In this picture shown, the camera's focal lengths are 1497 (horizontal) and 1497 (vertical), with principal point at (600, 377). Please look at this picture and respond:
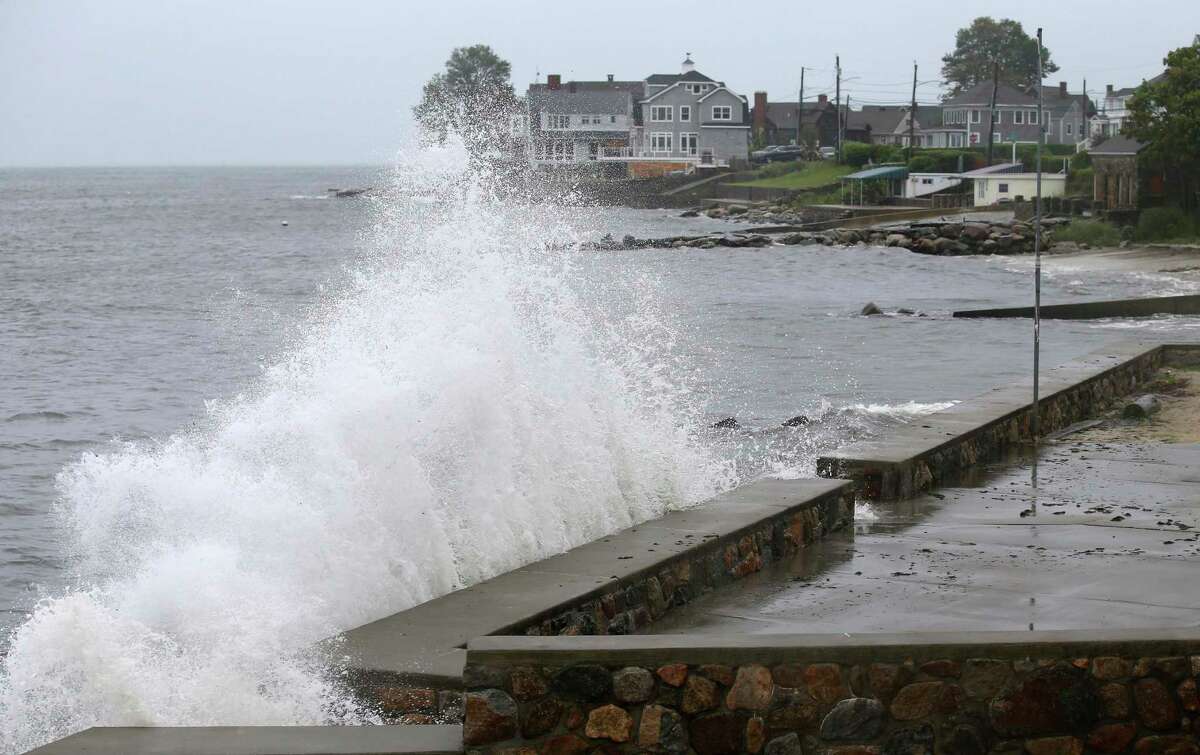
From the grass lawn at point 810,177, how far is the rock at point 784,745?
91184 millimetres

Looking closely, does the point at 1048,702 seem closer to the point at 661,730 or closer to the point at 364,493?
the point at 661,730

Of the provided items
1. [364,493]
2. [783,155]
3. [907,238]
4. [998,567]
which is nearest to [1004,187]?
[907,238]

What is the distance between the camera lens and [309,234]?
85.8 m

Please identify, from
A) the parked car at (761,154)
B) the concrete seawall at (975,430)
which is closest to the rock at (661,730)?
the concrete seawall at (975,430)

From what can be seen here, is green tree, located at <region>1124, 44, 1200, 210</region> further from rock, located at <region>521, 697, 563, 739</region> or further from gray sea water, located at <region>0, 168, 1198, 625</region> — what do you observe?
rock, located at <region>521, 697, 563, 739</region>

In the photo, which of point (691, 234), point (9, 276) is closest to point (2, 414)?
point (9, 276)

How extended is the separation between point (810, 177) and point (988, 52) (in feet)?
Result: 187

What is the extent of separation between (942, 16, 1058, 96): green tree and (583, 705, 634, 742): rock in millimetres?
148235

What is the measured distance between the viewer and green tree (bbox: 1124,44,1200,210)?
182 ft

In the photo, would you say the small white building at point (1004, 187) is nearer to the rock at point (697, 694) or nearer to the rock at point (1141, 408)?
the rock at point (1141, 408)

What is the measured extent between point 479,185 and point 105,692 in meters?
5.59

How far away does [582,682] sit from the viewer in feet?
15.9

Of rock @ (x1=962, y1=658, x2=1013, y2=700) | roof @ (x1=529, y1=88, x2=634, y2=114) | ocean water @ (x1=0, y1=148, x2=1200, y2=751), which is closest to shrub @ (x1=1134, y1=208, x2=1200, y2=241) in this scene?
ocean water @ (x1=0, y1=148, x2=1200, y2=751)

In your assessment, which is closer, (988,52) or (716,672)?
(716,672)
